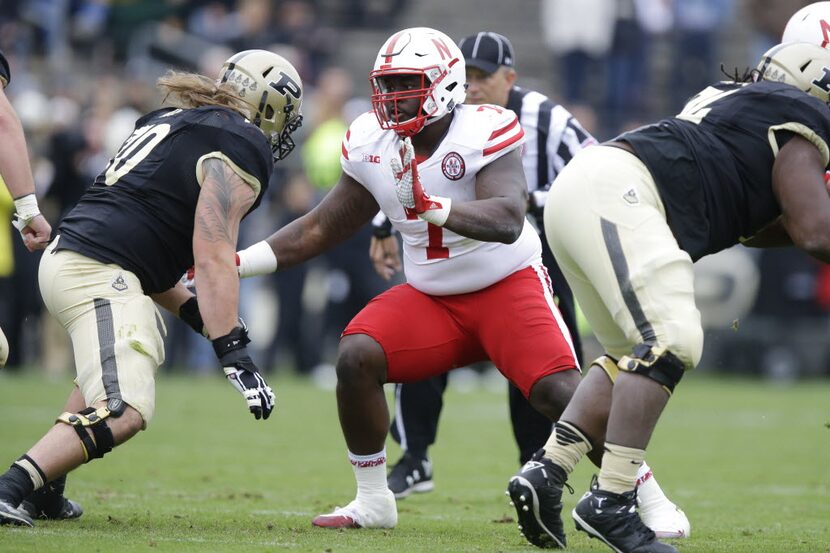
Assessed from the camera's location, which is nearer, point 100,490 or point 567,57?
point 100,490

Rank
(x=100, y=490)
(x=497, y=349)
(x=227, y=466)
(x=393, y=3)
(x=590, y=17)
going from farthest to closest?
(x=393, y=3) → (x=590, y=17) → (x=227, y=466) → (x=100, y=490) → (x=497, y=349)

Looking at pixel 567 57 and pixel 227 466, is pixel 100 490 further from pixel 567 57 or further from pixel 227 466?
pixel 567 57

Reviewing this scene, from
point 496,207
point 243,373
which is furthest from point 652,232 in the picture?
point 243,373

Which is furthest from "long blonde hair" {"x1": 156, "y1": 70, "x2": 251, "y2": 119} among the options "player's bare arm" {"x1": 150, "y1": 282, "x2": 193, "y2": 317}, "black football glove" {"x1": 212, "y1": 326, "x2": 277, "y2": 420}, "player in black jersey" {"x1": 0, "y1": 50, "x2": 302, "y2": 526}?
"black football glove" {"x1": 212, "y1": 326, "x2": 277, "y2": 420}

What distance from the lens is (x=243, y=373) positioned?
16.5 feet

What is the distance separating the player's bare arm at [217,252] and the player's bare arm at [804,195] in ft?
6.66

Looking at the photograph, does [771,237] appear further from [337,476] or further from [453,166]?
[337,476]

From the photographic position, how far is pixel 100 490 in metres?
6.75

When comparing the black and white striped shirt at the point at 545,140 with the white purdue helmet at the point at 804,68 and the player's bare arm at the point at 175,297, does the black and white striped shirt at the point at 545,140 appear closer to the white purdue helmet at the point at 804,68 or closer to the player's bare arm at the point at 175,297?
A: the white purdue helmet at the point at 804,68

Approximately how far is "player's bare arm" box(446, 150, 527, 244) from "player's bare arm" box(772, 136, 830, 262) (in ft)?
3.22

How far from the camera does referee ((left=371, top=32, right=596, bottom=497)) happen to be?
6.73 meters

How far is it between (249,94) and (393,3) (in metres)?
13.3

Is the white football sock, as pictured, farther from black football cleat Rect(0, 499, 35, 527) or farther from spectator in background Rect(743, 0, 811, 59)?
spectator in background Rect(743, 0, 811, 59)

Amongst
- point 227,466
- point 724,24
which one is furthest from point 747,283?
point 227,466
